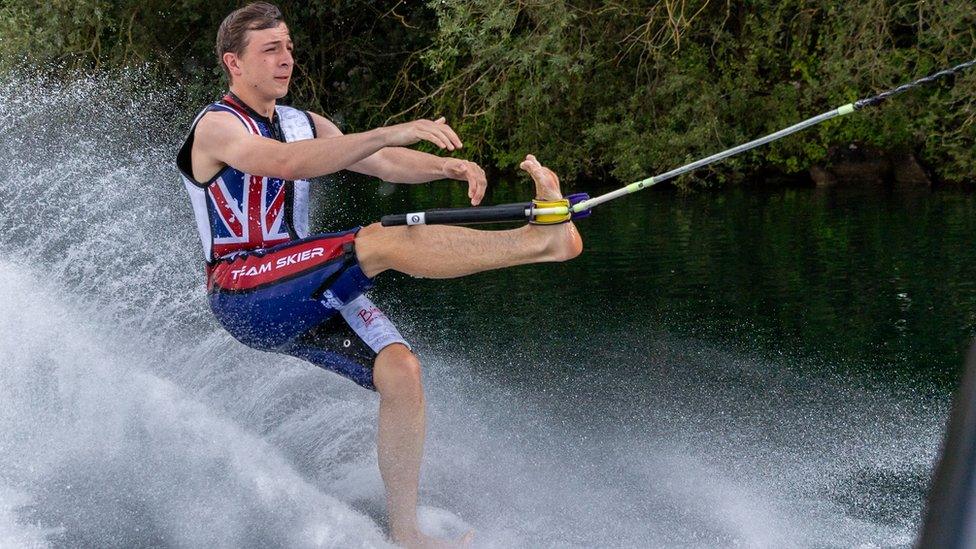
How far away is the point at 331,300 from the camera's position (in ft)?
11.0

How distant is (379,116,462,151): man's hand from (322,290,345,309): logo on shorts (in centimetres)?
54

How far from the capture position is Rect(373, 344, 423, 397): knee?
134 inches

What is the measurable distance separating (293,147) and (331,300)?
43 cm

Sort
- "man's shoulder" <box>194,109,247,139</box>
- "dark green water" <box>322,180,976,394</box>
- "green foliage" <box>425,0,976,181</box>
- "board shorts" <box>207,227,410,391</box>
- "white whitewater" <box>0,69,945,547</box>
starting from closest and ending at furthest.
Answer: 1. "board shorts" <box>207,227,410,391</box>
2. "man's shoulder" <box>194,109,247,139</box>
3. "white whitewater" <box>0,69,945,547</box>
4. "dark green water" <box>322,180,976,394</box>
5. "green foliage" <box>425,0,976,181</box>

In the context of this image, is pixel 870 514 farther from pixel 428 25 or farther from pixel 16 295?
pixel 428 25

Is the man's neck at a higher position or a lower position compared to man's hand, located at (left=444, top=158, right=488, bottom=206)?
higher

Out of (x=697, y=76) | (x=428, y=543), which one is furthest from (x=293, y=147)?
(x=697, y=76)

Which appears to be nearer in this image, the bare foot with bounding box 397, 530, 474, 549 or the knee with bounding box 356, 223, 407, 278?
the knee with bounding box 356, 223, 407, 278

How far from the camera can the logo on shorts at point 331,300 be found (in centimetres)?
335

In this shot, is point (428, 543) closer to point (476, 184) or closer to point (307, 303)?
point (307, 303)

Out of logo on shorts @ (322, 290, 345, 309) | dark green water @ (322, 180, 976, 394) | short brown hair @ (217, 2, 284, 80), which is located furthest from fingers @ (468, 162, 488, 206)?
dark green water @ (322, 180, 976, 394)

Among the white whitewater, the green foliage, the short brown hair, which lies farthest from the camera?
the green foliage

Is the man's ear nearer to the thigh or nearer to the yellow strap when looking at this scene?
the thigh

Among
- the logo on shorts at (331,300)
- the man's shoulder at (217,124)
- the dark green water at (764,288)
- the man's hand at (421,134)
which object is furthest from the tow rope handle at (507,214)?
the dark green water at (764,288)
